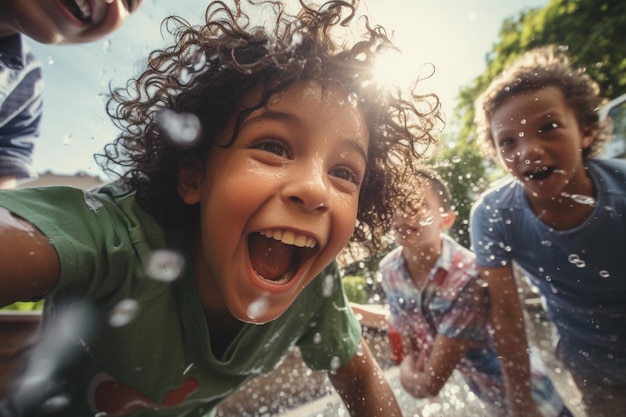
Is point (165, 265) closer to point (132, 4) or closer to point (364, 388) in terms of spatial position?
point (364, 388)

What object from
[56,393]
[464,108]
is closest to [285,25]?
[56,393]

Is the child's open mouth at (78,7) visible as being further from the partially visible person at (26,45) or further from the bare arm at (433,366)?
the bare arm at (433,366)

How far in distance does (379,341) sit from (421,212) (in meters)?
2.08

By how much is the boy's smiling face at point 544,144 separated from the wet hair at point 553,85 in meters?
0.07

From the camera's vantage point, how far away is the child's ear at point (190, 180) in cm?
147

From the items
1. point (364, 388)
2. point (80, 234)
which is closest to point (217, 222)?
point (80, 234)

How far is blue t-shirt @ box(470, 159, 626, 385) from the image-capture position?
2.16 m

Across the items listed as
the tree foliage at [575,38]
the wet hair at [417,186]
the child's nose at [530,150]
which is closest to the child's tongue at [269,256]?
the wet hair at [417,186]

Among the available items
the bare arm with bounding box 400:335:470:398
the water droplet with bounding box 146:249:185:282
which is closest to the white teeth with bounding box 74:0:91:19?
the water droplet with bounding box 146:249:185:282

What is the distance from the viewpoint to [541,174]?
2154 mm

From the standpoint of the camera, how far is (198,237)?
1.56 meters

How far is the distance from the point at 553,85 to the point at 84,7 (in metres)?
2.55

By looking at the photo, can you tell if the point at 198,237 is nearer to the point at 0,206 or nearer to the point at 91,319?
the point at 91,319

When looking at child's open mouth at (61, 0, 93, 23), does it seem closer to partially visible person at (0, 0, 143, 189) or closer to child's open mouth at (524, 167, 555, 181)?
partially visible person at (0, 0, 143, 189)
